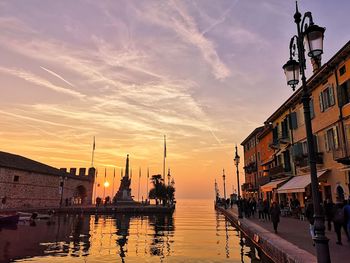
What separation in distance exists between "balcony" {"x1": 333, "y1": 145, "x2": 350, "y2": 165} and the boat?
1134 inches

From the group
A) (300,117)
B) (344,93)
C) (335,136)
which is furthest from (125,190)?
(344,93)

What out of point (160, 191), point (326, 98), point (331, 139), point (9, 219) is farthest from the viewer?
point (160, 191)

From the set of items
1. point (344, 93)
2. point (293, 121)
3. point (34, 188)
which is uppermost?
point (293, 121)

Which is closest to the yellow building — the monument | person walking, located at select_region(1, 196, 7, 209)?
person walking, located at select_region(1, 196, 7, 209)

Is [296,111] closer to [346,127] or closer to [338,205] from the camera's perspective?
[346,127]

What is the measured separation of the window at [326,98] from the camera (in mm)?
22203

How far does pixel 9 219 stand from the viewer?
3031 cm

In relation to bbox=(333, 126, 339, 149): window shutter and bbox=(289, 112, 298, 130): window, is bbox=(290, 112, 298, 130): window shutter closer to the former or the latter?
bbox=(289, 112, 298, 130): window

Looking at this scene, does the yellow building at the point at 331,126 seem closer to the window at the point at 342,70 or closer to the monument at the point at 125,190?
the window at the point at 342,70

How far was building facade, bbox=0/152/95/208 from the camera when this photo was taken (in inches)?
1837

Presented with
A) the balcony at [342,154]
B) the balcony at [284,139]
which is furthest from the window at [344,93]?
the balcony at [284,139]

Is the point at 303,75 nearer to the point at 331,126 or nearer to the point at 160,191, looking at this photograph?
the point at 331,126

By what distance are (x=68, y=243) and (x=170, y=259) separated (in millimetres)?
8128

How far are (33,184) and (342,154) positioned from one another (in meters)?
47.0
